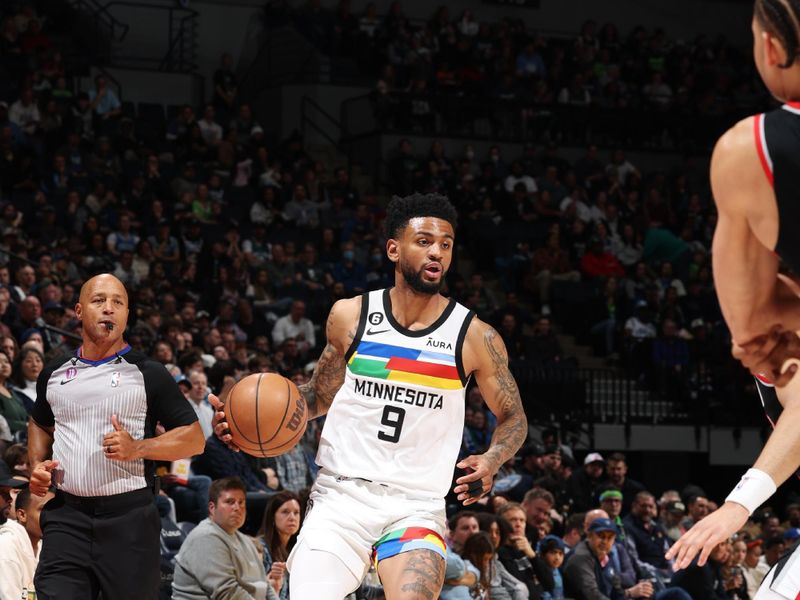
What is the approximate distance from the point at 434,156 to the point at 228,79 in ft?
13.1

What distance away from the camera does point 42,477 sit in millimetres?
5633

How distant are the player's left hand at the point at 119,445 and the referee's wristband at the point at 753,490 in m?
3.22

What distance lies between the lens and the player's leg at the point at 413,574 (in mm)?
5078

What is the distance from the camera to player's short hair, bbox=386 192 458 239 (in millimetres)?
5918

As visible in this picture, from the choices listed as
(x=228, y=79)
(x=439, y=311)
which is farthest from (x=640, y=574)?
(x=228, y=79)

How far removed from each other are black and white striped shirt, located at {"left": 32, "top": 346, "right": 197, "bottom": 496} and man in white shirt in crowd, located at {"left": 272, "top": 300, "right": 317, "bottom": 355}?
29.6 feet

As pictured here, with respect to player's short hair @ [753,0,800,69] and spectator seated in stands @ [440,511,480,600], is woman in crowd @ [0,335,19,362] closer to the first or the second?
spectator seated in stands @ [440,511,480,600]

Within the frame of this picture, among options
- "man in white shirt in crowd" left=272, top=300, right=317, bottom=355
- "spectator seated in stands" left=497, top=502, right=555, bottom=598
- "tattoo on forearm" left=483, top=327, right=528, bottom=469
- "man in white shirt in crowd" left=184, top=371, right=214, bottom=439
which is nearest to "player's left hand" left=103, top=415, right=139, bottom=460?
"tattoo on forearm" left=483, top=327, right=528, bottom=469

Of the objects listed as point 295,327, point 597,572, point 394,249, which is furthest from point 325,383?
point 295,327

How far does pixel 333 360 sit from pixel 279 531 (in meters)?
3.26

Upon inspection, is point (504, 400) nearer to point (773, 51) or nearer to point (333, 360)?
point (333, 360)

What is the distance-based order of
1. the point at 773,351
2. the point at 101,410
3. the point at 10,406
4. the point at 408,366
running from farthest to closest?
the point at 10,406, the point at 101,410, the point at 408,366, the point at 773,351

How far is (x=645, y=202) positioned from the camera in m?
21.2

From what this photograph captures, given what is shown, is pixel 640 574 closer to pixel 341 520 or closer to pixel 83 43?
pixel 341 520
